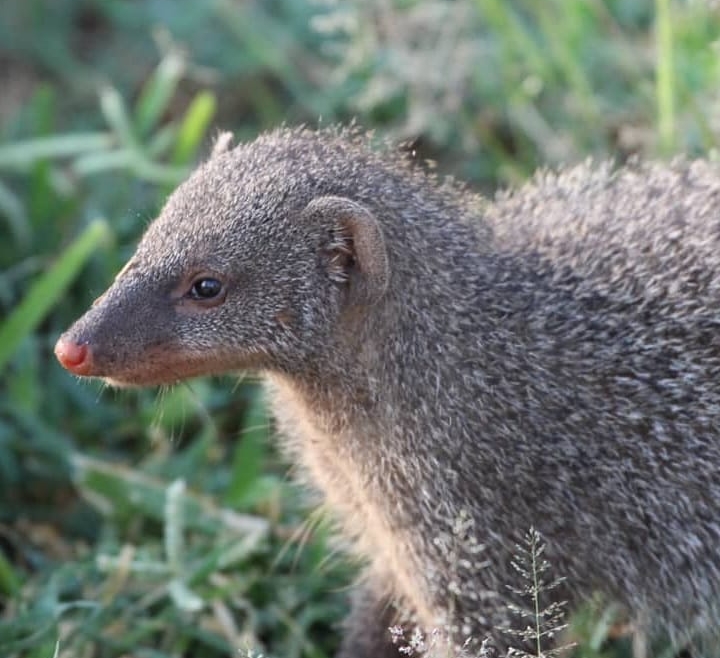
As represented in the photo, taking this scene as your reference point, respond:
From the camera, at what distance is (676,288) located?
9.19ft

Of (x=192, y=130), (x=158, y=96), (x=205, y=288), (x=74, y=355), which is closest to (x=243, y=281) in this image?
(x=205, y=288)

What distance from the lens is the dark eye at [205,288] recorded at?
2605mm

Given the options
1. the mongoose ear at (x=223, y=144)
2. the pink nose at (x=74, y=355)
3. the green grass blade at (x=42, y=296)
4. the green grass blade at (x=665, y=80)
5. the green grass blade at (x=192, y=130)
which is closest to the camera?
the pink nose at (x=74, y=355)

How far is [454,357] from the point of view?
2.72 meters

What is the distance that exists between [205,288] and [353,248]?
28cm

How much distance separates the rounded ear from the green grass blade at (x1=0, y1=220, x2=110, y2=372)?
104 centimetres

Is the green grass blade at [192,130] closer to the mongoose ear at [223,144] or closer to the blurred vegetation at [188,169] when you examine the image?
the blurred vegetation at [188,169]

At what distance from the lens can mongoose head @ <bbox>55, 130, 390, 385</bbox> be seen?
2582 mm

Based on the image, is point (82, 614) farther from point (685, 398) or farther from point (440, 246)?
point (685, 398)

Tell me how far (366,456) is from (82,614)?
0.78 meters

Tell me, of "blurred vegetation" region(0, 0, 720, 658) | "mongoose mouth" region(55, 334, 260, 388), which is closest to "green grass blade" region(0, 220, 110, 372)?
"blurred vegetation" region(0, 0, 720, 658)

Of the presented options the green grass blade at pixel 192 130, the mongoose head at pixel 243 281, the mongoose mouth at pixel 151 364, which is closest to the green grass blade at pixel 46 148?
the green grass blade at pixel 192 130

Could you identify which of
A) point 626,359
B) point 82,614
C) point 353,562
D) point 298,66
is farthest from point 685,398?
point 298,66

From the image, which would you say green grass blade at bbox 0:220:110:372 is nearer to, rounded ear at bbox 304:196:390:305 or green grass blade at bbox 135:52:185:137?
green grass blade at bbox 135:52:185:137
